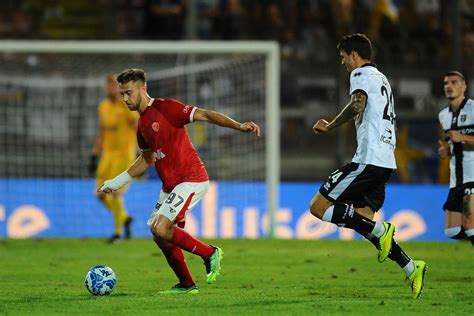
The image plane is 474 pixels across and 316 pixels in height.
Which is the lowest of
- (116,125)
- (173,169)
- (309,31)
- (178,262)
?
(178,262)

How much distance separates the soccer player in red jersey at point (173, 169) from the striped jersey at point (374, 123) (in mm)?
1306

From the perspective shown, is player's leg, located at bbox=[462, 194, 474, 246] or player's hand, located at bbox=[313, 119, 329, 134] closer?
player's hand, located at bbox=[313, 119, 329, 134]

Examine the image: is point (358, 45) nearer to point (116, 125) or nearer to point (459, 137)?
point (459, 137)

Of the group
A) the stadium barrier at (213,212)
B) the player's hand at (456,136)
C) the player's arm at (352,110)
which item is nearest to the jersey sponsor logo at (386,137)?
the player's arm at (352,110)

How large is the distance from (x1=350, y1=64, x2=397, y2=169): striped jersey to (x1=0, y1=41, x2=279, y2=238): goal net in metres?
7.42

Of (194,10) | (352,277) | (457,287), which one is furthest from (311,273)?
(194,10)

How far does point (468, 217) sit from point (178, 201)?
376 centimetres

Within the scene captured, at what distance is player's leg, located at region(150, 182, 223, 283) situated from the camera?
9.49 m

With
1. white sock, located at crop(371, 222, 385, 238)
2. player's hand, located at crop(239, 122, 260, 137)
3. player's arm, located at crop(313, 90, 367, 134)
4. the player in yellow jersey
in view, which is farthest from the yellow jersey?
white sock, located at crop(371, 222, 385, 238)

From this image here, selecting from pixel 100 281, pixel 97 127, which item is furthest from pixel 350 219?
pixel 97 127

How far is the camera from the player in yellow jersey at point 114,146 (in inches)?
643

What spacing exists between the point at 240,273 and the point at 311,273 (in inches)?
30.6

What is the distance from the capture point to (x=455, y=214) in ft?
39.7

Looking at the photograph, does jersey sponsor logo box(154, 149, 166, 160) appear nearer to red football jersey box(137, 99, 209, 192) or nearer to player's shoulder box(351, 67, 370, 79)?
red football jersey box(137, 99, 209, 192)
